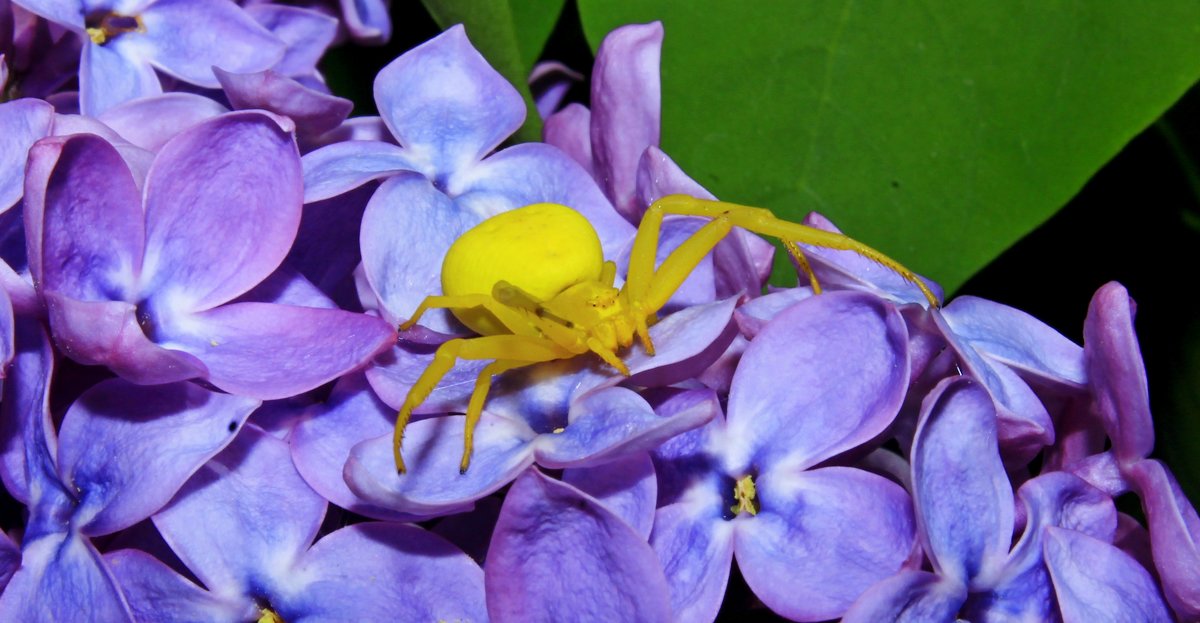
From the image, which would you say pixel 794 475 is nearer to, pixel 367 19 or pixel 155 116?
pixel 155 116

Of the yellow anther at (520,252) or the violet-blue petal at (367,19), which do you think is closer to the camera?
the yellow anther at (520,252)

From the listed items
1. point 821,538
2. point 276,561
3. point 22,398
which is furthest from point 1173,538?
point 22,398

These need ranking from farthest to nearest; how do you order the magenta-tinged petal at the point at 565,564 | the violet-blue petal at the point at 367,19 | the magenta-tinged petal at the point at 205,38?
the violet-blue petal at the point at 367,19 < the magenta-tinged petal at the point at 205,38 < the magenta-tinged petal at the point at 565,564

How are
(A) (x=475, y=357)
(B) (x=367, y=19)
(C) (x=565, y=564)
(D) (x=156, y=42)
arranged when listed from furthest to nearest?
(B) (x=367, y=19), (D) (x=156, y=42), (A) (x=475, y=357), (C) (x=565, y=564)

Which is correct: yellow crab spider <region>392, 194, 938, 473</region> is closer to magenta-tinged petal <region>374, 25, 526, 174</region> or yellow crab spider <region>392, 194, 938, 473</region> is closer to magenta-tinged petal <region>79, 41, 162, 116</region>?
magenta-tinged petal <region>374, 25, 526, 174</region>

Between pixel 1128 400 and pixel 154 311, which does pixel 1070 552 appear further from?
pixel 154 311

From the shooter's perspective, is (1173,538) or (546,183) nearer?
(1173,538)

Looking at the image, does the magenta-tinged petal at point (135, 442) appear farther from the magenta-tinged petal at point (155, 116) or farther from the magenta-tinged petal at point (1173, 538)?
the magenta-tinged petal at point (1173, 538)

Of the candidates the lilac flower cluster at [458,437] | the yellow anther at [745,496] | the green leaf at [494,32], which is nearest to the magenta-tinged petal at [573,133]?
the green leaf at [494,32]
